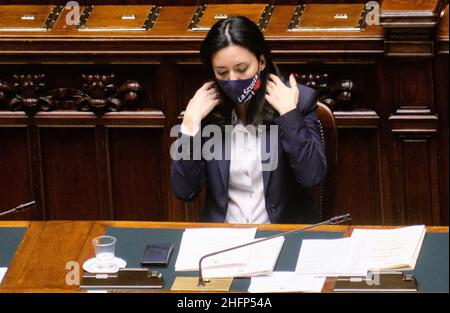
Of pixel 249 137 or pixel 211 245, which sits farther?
pixel 249 137

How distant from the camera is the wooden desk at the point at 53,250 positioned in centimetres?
333

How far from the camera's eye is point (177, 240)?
140 inches

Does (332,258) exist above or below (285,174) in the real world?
below

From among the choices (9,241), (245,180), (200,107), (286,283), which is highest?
(200,107)

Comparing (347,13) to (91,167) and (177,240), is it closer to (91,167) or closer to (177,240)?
(91,167)

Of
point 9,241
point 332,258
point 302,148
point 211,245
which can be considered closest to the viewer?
point 332,258

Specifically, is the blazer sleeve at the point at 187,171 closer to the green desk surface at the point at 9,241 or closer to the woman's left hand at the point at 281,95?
the woman's left hand at the point at 281,95

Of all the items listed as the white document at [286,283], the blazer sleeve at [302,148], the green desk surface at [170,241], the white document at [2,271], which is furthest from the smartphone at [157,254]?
the blazer sleeve at [302,148]

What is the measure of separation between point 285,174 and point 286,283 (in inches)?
26.2

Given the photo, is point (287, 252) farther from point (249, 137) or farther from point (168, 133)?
point (168, 133)

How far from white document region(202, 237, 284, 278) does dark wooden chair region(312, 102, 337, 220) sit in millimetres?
477

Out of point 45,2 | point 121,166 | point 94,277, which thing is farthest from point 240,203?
point 45,2

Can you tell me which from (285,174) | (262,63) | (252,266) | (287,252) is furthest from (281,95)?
(252,266)

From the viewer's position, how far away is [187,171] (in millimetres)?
3805
